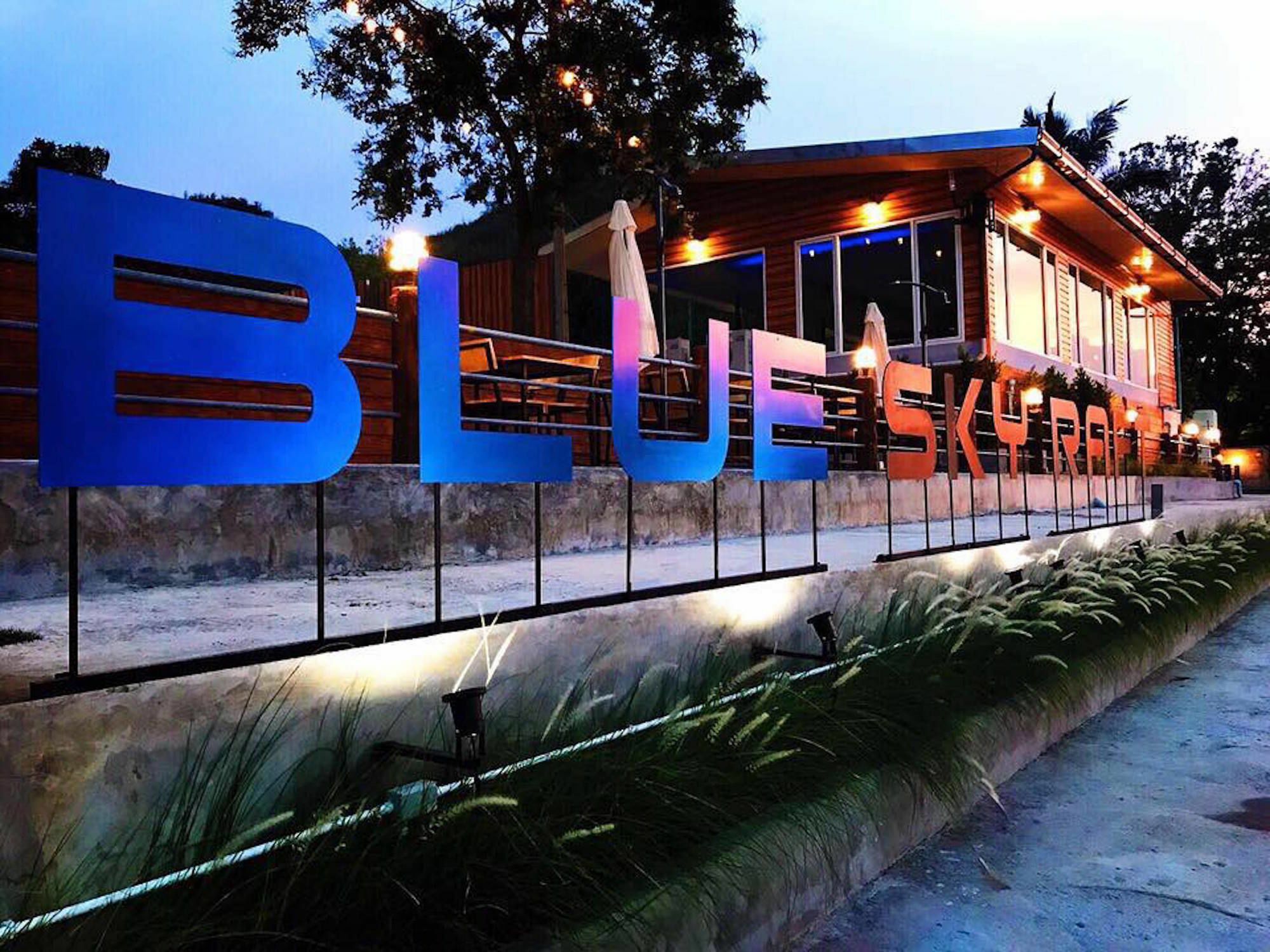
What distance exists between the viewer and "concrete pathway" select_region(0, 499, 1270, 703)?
2715 millimetres

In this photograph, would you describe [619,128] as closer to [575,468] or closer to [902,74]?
[575,468]

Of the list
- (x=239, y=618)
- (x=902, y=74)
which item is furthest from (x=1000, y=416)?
(x=902, y=74)

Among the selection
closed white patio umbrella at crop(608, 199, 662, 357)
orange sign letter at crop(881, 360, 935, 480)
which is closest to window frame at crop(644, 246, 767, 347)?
closed white patio umbrella at crop(608, 199, 662, 357)

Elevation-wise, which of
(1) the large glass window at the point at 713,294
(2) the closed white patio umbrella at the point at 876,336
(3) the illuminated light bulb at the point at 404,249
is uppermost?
(1) the large glass window at the point at 713,294

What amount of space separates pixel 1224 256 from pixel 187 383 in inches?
1782

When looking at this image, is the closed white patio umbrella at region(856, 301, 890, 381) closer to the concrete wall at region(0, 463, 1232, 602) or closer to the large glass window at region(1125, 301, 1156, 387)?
the concrete wall at region(0, 463, 1232, 602)

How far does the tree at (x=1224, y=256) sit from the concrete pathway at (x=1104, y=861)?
40819 mm

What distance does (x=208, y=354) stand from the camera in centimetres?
228

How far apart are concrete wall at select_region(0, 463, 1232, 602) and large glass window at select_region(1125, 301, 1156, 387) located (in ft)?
66.2

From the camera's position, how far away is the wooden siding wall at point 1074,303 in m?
16.3

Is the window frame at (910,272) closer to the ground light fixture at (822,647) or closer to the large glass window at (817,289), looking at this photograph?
the large glass window at (817,289)

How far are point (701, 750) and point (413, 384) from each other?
316 centimetres

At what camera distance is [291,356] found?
96.3 inches

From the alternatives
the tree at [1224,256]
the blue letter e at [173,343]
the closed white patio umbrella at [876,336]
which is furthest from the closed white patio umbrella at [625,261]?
the tree at [1224,256]
